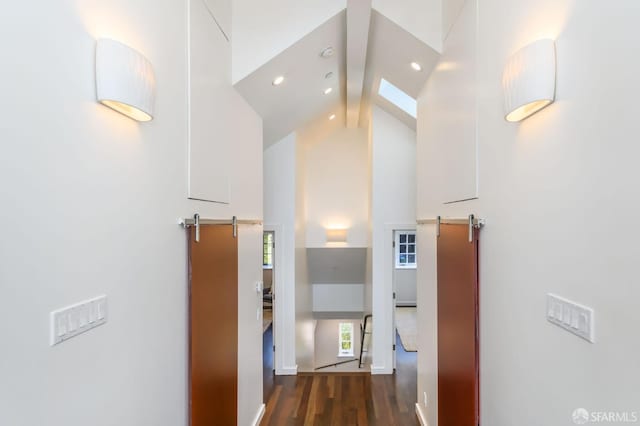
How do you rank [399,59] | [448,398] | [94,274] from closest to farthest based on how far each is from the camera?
[94,274]
[448,398]
[399,59]

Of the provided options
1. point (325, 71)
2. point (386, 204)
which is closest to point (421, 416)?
point (386, 204)

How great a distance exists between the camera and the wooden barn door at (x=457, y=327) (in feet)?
6.55

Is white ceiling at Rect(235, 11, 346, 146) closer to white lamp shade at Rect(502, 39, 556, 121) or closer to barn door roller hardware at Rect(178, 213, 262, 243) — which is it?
barn door roller hardware at Rect(178, 213, 262, 243)

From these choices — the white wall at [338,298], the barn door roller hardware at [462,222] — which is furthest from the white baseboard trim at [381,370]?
the white wall at [338,298]

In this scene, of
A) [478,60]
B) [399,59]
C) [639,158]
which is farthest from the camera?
[399,59]

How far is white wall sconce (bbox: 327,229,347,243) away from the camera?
264 inches

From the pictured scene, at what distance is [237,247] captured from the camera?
9.75 feet

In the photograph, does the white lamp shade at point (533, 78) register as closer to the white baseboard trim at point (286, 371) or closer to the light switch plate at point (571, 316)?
the light switch plate at point (571, 316)

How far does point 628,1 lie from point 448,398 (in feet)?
7.99

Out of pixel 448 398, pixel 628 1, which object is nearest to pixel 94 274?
pixel 628 1

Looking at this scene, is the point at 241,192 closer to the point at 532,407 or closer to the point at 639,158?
the point at 532,407

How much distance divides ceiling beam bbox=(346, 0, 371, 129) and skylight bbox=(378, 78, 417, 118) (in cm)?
36

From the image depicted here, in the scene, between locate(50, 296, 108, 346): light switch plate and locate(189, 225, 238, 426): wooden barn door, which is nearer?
locate(50, 296, 108, 346): light switch plate

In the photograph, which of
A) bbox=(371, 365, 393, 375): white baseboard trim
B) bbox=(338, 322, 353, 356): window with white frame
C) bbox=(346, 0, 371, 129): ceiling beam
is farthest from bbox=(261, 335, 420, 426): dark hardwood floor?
bbox=(346, 0, 371, 129): ceiling beam
